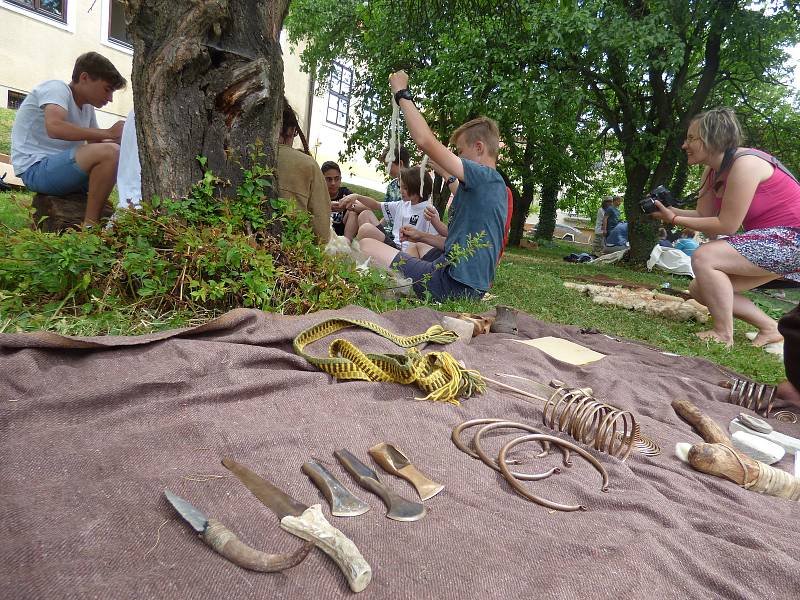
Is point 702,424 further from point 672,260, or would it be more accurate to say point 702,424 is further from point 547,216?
point 547,216

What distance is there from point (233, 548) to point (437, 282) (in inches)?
125

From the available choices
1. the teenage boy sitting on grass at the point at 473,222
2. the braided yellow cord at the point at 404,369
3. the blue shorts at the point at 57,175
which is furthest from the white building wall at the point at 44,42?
the braided yellow cord at the point at 404,369

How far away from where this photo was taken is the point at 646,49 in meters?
9.48

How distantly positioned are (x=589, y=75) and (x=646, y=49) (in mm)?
1906

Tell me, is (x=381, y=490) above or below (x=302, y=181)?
below

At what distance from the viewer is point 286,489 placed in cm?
151

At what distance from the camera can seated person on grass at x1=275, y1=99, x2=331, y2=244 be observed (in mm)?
3938

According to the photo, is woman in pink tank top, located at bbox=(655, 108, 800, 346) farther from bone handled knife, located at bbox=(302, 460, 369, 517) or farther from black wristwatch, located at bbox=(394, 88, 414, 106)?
bone handled knife, located at bbox=(302, 460, 369, 517)

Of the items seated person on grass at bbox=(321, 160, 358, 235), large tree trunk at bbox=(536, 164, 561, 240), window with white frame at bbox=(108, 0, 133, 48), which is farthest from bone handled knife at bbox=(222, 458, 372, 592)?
large tree trunk at bbox=(536, 164, 561, 240)

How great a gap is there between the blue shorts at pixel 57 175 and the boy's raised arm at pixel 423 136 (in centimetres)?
270

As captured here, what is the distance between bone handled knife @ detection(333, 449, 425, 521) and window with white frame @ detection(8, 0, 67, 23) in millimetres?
16345

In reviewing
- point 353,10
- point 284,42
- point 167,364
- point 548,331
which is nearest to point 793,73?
point 353,10

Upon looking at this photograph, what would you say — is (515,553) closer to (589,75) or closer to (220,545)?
(220,545)

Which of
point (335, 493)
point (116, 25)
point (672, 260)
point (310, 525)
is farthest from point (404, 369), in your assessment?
point (116, 25)
